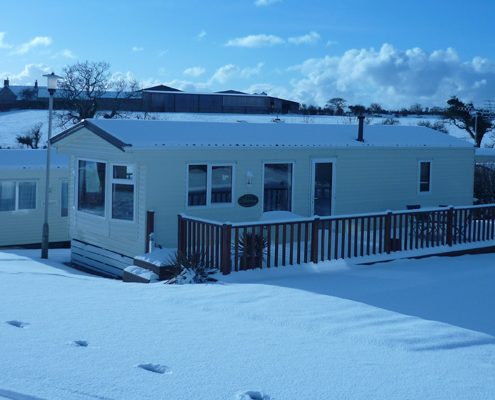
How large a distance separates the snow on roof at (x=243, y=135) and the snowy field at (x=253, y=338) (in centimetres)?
326

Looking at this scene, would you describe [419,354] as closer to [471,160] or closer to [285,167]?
[285,167]

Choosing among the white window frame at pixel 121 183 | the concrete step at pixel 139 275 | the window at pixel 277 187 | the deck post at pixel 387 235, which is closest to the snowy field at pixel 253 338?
the concrete step at pixel 139 275

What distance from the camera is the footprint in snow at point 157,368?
591 cm

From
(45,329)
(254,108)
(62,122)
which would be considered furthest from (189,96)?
(45,329)

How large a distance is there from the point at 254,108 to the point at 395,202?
3293 centimetres

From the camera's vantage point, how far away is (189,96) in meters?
47.1

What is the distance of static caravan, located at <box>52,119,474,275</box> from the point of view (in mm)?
12852

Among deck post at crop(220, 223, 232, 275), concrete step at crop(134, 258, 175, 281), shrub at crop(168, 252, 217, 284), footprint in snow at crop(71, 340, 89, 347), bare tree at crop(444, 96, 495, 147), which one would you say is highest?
bare tree at crop(444, 96, 495, 147)

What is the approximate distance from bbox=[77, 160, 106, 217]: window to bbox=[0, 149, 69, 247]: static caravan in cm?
400

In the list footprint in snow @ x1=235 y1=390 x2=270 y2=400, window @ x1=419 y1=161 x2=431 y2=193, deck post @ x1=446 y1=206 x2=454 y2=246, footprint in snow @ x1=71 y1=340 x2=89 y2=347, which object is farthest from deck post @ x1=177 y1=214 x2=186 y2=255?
window @ x1=419 y1=161 x2=431 y2=193

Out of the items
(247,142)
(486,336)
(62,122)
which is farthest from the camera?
(62,122)

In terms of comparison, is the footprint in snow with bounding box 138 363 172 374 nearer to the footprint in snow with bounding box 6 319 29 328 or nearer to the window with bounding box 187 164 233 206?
the footprint in snow with bounding box 6 319 29 328

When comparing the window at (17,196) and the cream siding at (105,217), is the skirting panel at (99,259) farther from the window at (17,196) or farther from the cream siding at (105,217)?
the window at (17,196)

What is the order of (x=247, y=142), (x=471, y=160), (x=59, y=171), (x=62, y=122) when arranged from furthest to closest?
1. (x=62, y=122)
2. (x=59, y=171)
3. (x=471, y=160)
4. (x=247, y=142)
